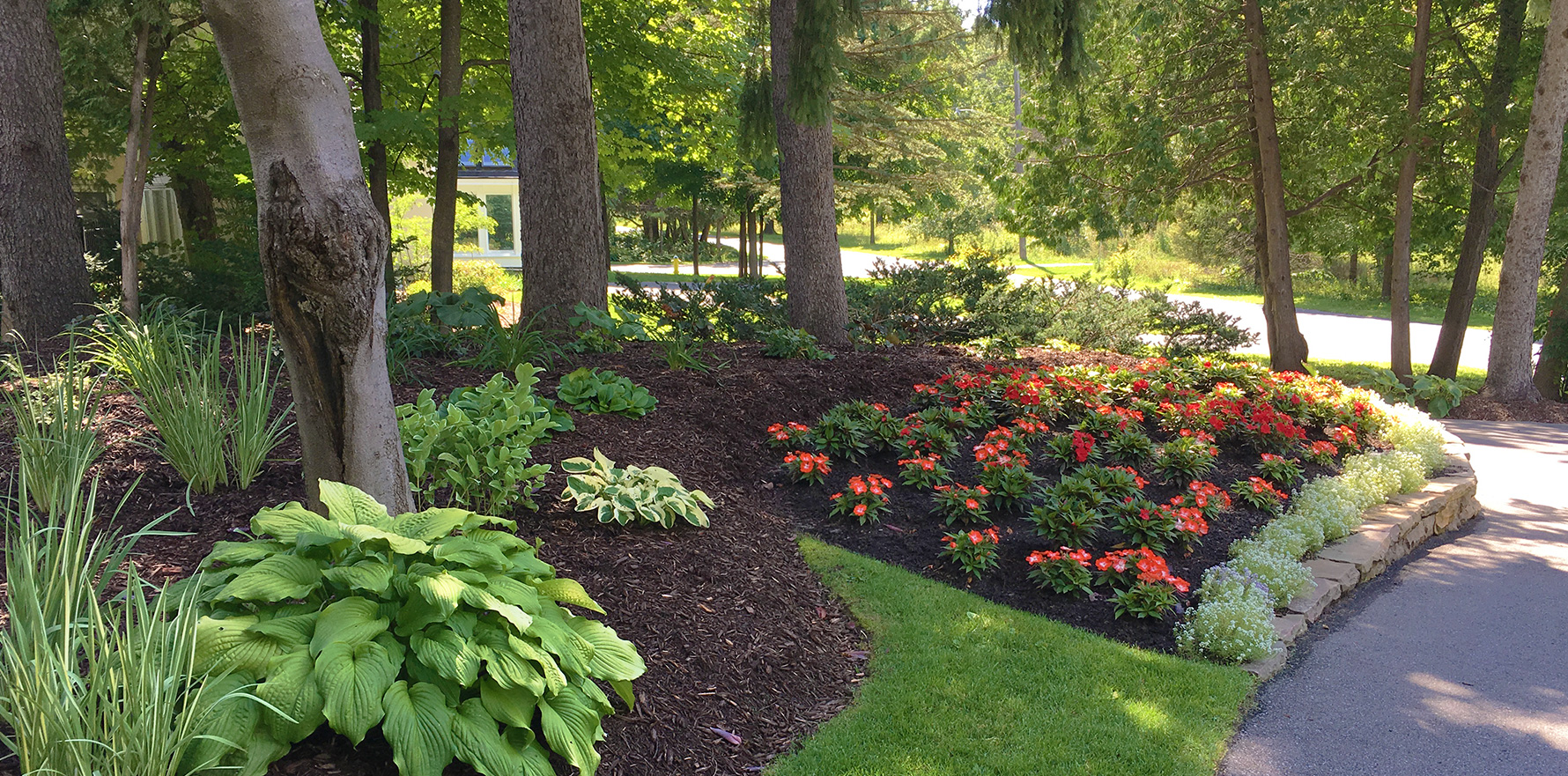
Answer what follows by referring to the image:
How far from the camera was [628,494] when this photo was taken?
4.01 meters

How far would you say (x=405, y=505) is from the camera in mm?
3172

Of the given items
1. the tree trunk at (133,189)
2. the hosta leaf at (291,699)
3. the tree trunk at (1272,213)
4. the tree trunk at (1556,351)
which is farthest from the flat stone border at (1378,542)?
the tree trunk at (133,189)

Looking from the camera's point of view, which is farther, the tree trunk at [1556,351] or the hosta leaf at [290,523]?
the tree trunk at [1556,351]

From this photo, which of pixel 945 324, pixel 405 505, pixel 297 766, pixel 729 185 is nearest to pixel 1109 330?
pixel 945 324

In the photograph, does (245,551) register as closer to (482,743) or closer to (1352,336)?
(482,743)

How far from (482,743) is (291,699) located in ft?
1.50

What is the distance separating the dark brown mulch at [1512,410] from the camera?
424 inches

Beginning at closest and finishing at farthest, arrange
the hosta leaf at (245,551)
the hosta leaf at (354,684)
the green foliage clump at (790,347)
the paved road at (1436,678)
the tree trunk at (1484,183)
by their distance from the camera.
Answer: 1. the hosta leaf at (354,684)
2. the hosta leaf at (245,551)
3. the paved road at (1436,678)
4. the green foliage clump at (790,347)
5. the tree trunk at (1484,183)

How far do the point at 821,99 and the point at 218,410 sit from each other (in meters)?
5.43

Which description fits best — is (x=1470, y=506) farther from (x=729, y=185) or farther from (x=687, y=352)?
(x=729, y=185)

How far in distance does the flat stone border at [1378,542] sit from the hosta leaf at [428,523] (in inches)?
132

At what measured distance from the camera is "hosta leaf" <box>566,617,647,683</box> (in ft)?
8.80

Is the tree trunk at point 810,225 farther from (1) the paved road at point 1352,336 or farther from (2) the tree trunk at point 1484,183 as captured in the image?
(2) the tree trunk at point 1484,183

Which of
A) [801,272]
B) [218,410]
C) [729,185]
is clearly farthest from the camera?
[729,185]
